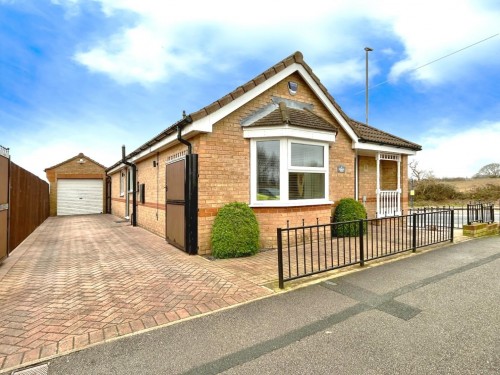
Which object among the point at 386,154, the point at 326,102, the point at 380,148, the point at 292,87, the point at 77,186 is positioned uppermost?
the point at 292,87

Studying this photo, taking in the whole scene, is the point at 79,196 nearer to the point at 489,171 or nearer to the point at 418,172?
the point at 418,172

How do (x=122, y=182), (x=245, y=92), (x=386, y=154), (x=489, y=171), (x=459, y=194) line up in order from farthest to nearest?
1. (x=489, y=171)
2. (x=459, y=194)
3. (x=122, y=182)
4. (x=386, y=154)
5. (x=245, y=92)

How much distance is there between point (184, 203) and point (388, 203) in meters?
8.84

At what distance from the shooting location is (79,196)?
2144 cm

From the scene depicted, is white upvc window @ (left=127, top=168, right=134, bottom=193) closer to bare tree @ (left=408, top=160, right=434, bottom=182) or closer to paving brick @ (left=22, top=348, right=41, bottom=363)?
paving brick @ (left=22, top=348, right=41, bottom=363)

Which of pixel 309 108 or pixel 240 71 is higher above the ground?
pixel 240 71

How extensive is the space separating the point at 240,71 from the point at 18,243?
43.6 ft

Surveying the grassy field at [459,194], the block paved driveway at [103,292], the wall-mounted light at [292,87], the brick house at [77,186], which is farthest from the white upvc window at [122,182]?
the grassy field at [459,194]

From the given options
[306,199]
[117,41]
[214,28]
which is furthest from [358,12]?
[117,41]

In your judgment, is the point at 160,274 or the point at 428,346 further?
the point at 160,274

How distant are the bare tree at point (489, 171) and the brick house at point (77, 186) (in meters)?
50.2

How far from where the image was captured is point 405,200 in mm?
12484

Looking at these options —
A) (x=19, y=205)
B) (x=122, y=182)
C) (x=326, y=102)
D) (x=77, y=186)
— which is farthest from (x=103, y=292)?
(x=77, y=186)

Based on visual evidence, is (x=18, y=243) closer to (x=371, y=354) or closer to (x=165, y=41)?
(x=165, y=41)
